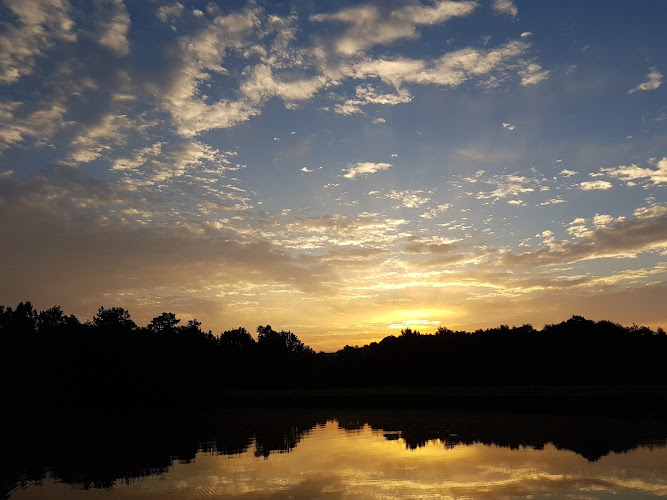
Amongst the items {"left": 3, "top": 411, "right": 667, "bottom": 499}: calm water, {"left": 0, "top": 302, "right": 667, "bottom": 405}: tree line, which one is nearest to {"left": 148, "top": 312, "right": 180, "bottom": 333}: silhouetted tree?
{"left": 0, "top": 302, "right": 667, "bottom": 405}: tree line

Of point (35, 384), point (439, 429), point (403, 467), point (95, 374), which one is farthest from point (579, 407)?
point (35, 384)

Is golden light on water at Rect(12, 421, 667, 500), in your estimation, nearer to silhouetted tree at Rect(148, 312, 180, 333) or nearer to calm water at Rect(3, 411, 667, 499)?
calm water at Rect(3, 411, 667, 499)

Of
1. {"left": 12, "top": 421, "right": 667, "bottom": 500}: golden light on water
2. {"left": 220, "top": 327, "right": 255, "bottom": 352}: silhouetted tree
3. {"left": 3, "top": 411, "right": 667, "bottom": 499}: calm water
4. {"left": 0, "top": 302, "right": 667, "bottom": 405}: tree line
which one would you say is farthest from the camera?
{"left": 220, "top": 327, "right": 255, "bottom": 352}: silhouetted tree

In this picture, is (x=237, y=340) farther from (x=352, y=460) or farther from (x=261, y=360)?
(x=352, y=460)

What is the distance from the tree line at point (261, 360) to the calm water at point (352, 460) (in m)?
27.7

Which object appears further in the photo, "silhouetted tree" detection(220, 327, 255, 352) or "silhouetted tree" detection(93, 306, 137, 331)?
"silhouetted tree" detection(220, 327, 255, 352)

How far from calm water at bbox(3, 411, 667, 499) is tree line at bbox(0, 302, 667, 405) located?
2774 cm

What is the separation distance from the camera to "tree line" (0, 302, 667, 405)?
6750 centimetres

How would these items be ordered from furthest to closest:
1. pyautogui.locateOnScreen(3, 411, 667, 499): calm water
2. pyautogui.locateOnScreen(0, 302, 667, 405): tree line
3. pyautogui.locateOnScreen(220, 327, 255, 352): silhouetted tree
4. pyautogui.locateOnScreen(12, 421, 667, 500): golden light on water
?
pyautogui.locateOnScreen(220, 327, 255, 352): silhouetted tree
pyautogui.locateOnScreen(0, 302, 667, 405): tree line
pyautogui.locateOnScreen(3, 411, 667, 499): calm water
pyautogui.locateOnScreen(12, 421, 667, 500): golden light on water

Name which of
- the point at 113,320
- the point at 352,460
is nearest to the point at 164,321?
the point at 113,320

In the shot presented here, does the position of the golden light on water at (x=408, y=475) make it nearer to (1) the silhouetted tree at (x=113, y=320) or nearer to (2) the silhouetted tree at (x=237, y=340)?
(1) the silhouetted tree at (x=113, y=320)

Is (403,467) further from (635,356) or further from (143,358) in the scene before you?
(635,356)

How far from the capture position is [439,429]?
3550 centimetres

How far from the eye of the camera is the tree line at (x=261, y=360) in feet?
221
